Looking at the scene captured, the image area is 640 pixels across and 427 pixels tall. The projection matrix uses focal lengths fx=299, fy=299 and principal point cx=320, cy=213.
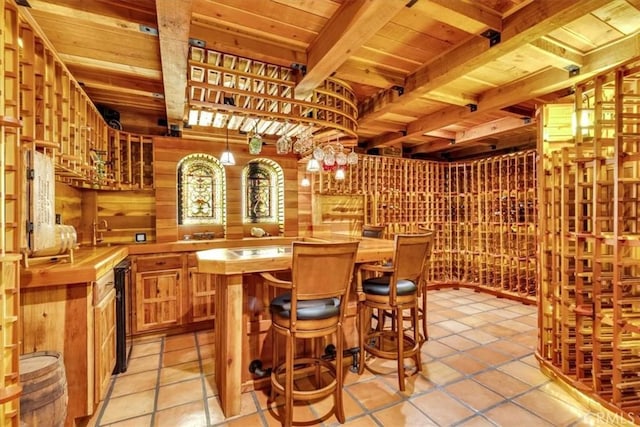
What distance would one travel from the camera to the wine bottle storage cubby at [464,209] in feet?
15.4

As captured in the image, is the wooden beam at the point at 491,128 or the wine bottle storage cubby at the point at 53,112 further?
the wooden beam at the point at 491,128

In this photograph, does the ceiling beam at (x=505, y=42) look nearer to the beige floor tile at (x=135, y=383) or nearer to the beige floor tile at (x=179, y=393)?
the beige floor tile at (x=179, y=393)

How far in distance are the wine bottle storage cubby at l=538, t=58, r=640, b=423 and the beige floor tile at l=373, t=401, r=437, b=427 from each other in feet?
3.96

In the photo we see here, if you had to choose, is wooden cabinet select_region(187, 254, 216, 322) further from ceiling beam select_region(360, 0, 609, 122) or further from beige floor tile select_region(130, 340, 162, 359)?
ceiling beam select_region(360, 0, 609, 122)

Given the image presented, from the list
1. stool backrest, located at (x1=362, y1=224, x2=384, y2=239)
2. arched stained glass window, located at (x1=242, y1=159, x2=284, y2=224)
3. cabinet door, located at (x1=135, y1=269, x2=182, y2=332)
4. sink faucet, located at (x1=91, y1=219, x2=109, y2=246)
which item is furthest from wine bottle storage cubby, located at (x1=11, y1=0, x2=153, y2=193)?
stool backrest, located at (x1=362, y1=224, x2=384, y2=239)

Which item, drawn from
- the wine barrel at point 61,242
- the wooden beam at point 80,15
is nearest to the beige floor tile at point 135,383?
the wine barrel at point 61,242

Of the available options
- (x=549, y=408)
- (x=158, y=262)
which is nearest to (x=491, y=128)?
(x=549, y=408)

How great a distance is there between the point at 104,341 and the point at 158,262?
4.49 feet

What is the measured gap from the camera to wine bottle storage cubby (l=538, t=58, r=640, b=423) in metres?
1.92

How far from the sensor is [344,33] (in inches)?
73.3

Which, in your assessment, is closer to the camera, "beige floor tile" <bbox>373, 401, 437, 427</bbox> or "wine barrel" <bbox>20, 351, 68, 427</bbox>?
"wine barrel" <bbox>20, 351, 68, 427</bbox>

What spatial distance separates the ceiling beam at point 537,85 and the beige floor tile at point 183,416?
3.90 metres

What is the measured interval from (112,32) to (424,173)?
16.0 ft

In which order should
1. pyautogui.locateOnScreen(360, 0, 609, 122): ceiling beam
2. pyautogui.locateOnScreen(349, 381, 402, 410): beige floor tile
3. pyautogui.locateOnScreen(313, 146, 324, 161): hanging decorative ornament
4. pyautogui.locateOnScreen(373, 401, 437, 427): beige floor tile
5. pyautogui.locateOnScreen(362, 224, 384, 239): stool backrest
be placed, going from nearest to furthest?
pyautogui.locateOnScreen(360, 0, 609, 122): ceiling beam, pyautogui.locateOnScreen(373, 401, 437, 427): beige floor tile, pyautogui.locateOnScreen(349, 381, 402, 410): beige floor tile, pyautogui.locateOnScreen(313, 146, 324, 161): hanging decorative ornament, pyautogui.locateOnScreen(362, 224, 384, 239): stool backrest
